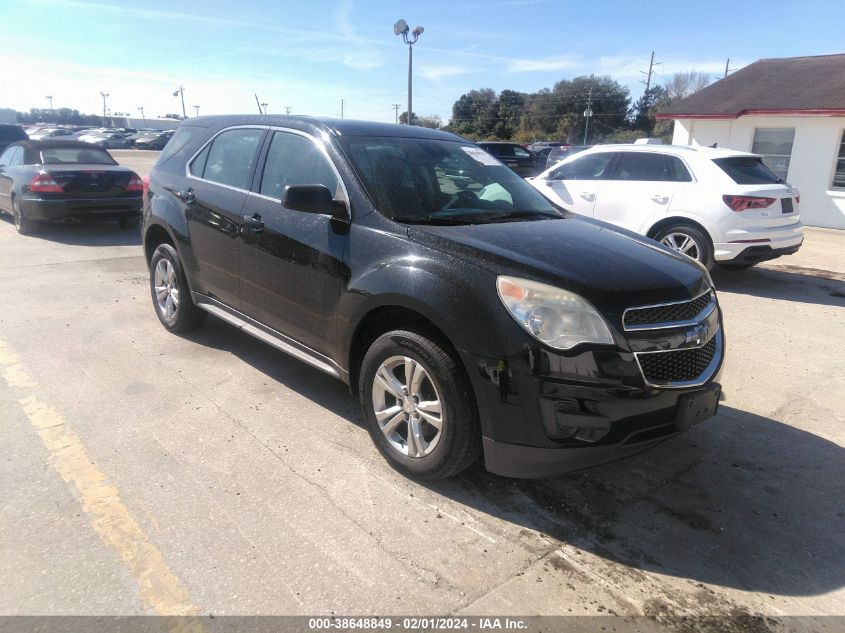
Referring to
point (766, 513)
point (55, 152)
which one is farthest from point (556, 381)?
point (55, 152)

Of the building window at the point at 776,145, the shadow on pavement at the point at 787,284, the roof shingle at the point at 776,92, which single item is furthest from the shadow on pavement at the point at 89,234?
the building window at the point at 776,145

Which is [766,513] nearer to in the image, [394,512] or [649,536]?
[649,536]

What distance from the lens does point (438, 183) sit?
383cm

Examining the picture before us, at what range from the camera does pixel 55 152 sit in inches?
410

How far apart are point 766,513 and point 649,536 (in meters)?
0.69

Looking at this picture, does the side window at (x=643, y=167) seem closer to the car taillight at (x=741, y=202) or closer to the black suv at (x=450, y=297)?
the car taillight at (x=741, y=202)

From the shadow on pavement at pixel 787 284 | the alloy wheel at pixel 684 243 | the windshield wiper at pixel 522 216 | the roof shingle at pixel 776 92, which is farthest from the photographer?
the roof shingle at pixel 776 92

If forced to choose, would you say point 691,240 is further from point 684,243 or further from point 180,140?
point 180,140

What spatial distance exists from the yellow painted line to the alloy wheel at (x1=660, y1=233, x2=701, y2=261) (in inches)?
266

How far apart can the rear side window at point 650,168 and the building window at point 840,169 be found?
855 cm

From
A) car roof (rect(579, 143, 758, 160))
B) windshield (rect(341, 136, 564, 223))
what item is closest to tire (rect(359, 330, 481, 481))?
windshield (rect(341, 136, 564, 223))

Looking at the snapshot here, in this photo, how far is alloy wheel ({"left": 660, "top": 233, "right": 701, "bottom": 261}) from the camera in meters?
7.63

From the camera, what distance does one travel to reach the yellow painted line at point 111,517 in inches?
93.0

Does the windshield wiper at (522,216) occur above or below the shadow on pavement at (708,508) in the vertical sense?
above
